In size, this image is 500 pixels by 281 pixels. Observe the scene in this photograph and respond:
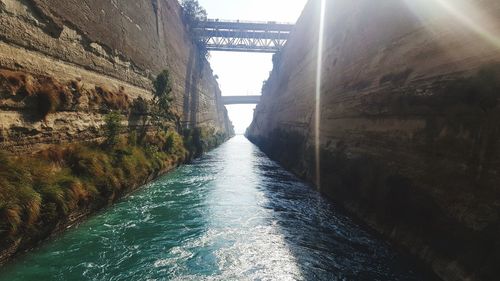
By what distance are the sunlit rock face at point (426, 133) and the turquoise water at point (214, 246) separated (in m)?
1.01

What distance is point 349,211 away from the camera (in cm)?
1100

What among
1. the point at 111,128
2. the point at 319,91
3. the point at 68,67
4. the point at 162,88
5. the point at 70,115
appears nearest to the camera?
the point at 70,115

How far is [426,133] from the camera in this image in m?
7.89

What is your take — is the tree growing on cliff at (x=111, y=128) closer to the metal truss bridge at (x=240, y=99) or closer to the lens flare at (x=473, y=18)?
the lens flare at (x=473, y=18)

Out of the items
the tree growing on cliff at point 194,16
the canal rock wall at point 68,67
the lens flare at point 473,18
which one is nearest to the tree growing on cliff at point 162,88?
the canal rock wall at point 68,67

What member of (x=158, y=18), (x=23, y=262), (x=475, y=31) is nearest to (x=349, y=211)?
(x=475, y=31)

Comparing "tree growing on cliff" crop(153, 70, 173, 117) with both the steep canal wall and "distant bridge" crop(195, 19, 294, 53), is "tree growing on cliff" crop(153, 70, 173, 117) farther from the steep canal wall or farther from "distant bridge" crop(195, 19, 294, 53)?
"distant bridge" crop(195, 19, 294, 53)

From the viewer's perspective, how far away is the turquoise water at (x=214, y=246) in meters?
6.47

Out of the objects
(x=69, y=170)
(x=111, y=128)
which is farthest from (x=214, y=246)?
(x=111, y=128)

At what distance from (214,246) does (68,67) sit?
9.23 m

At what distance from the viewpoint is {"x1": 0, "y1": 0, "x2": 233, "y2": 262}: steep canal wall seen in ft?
23.7

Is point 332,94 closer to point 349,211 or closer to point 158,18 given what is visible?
point 349,211

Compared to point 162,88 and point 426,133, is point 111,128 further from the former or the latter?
point 426,133

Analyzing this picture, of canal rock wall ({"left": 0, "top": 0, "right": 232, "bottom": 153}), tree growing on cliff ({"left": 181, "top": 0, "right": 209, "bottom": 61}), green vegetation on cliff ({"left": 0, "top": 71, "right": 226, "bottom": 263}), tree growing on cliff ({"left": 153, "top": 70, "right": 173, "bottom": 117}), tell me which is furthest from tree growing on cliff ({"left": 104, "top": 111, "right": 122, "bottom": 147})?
tree growing on cliff ({"left": 181, "top": 0, "right": 209, "bottom": 61})
